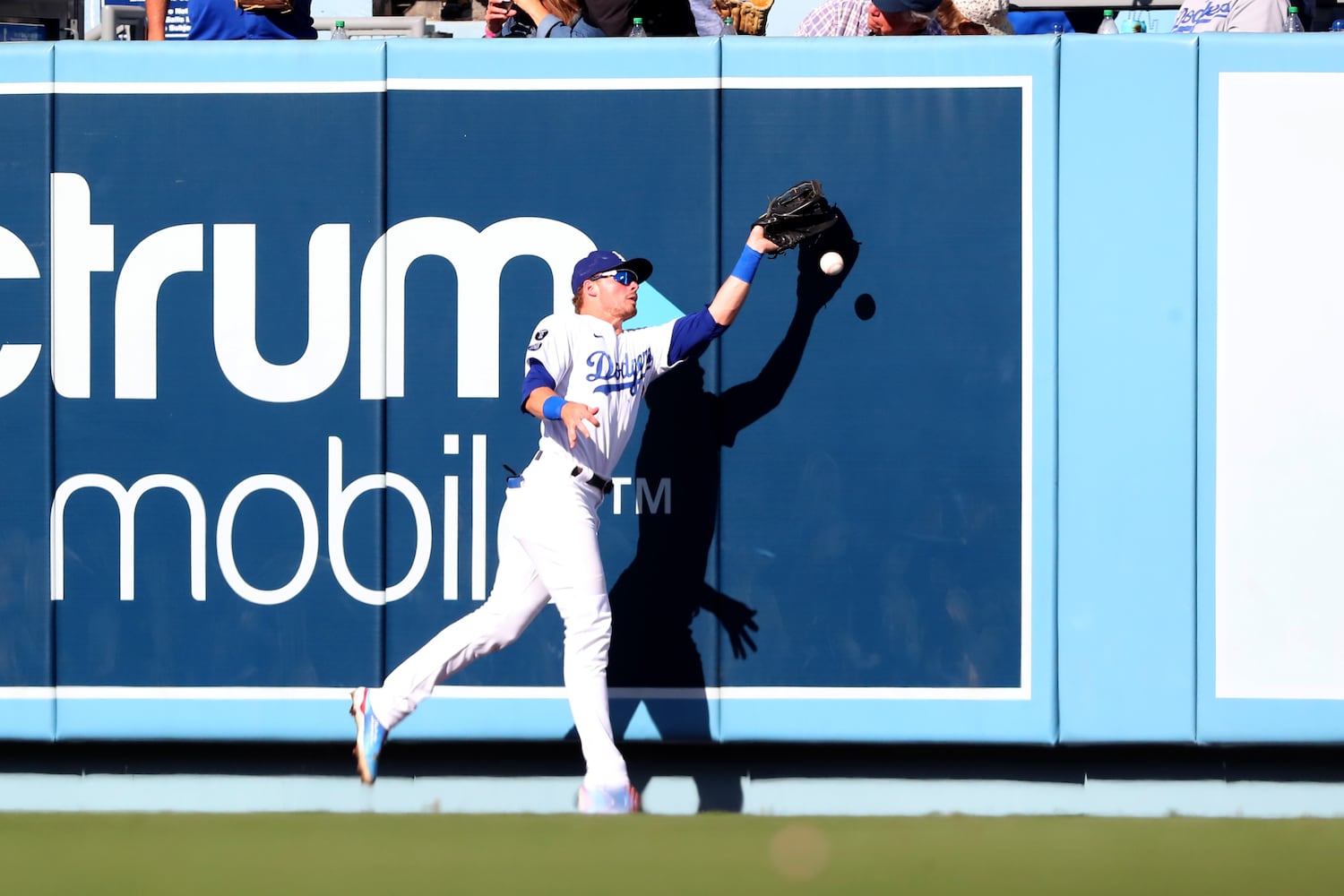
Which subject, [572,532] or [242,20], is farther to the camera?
[242,20]

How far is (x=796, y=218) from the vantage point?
5.23 meters

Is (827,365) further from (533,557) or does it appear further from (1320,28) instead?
(1320,28)

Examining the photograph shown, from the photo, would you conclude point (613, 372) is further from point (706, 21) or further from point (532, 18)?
point (706, 21)

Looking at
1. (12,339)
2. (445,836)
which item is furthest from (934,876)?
(12,339)

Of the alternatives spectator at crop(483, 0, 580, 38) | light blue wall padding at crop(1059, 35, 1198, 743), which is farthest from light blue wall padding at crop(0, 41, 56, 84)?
light blue wall padding at crop(1059, 35, 1198, 743)

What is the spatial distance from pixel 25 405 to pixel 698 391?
2.50 metres

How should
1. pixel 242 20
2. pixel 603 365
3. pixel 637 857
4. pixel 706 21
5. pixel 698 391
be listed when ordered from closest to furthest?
1. pixel 637 857
2. pixel 603 365
3. pixel 698 391
4. pixel 242 20
5. pixel 706 21

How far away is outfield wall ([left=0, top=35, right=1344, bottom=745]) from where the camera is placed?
538cm

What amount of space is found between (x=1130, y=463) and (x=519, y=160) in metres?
2.50

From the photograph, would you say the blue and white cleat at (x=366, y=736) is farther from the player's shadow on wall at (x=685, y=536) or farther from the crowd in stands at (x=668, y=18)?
the crowd in stands at (x=668, y=18)

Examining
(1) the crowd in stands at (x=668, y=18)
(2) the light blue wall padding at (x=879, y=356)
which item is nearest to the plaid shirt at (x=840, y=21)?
(1) the crowd in stands at (x=668, y=18)

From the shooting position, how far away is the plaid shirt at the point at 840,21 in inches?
241

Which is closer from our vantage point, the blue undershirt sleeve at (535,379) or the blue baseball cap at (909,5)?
the blue undershirt sleeve at (535,379)

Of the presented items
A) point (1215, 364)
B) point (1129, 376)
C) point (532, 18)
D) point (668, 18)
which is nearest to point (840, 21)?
point (668, 18)
